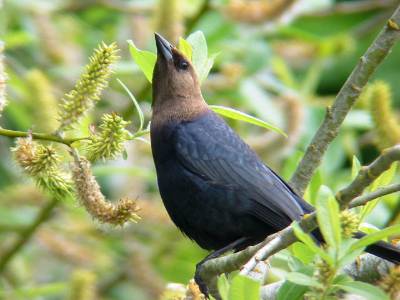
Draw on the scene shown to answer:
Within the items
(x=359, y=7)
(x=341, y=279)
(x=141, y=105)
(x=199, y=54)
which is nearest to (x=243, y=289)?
(x=341, y=279)

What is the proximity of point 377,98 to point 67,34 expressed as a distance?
311 cm

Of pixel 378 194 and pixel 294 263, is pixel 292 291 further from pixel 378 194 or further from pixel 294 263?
pixel 378 194

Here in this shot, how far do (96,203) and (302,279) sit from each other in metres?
0.69

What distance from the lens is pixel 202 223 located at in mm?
3742

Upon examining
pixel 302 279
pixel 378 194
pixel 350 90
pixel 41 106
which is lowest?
pixel 41 106

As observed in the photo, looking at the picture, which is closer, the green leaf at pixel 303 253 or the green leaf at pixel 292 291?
the green leaf at pixel 292 291

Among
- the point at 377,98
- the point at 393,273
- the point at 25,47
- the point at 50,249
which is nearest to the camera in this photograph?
the point at 393,273

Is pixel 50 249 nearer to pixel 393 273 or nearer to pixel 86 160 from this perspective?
pixel 86 160

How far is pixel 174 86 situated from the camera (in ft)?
13.7

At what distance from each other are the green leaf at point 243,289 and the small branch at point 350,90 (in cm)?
99

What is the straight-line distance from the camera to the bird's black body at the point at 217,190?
3.64 metres

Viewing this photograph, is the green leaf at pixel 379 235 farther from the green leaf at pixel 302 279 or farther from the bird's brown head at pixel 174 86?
the bird's brown head at pixel 174 86

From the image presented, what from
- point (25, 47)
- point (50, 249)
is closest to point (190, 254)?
point (50, 249)

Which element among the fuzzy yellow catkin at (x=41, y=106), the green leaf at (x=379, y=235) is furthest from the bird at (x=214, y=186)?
the green leaf at (x=379, y=235)
